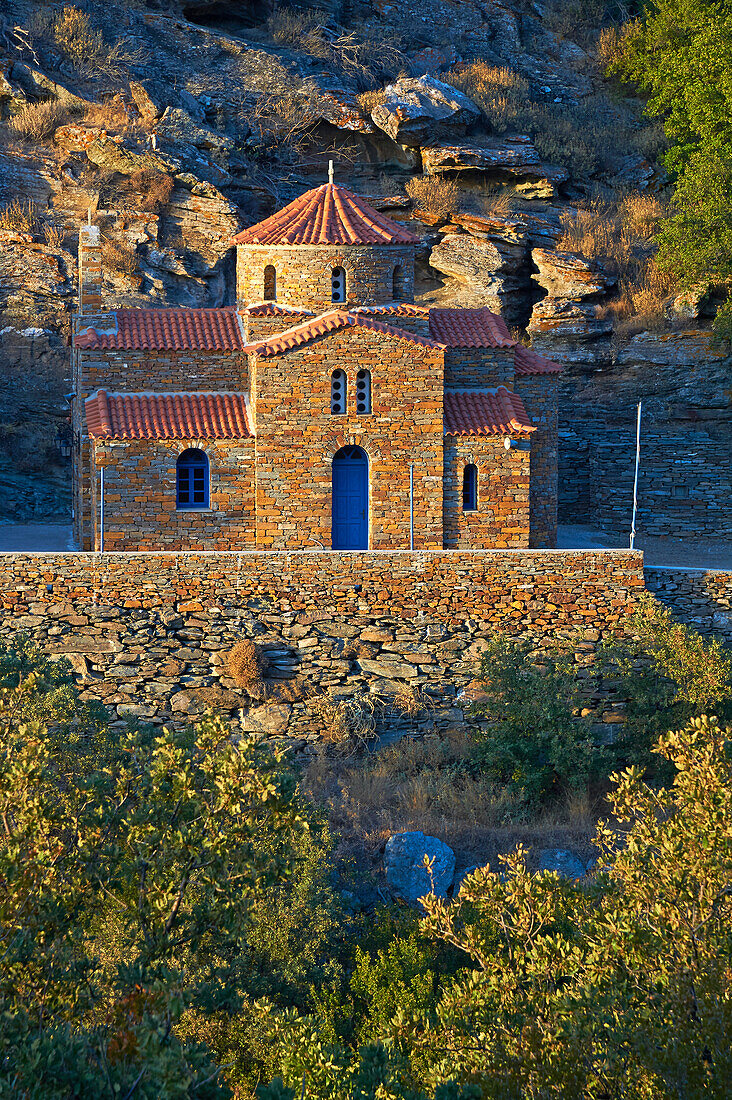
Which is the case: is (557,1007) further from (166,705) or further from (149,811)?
(166,705)

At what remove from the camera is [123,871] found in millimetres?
8641

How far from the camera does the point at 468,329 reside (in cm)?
2339

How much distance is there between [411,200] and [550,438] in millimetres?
14477

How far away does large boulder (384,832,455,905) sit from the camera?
15.1 m

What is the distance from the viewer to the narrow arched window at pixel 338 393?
21.0 metres

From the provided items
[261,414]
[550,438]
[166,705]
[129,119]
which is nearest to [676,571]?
[550,438]

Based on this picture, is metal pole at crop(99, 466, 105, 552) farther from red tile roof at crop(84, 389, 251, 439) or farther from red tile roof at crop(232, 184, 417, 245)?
red tile roof at crop(232, 184, 417, 245)

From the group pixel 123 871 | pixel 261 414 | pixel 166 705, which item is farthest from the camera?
pixel 261 414

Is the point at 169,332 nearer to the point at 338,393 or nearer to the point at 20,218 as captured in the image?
A: the point at 338,393

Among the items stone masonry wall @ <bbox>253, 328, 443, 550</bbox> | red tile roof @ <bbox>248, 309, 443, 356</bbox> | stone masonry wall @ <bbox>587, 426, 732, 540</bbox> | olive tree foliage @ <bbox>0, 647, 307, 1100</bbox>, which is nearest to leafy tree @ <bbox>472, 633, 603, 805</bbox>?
stone masonry wall @ <bbox>253, 328, 443, 550</bbox>

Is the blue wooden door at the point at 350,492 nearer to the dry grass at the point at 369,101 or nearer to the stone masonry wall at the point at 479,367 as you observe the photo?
the stone masonry wall at the point at 479,367

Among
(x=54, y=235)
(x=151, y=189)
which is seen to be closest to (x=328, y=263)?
(x=151, y=189)

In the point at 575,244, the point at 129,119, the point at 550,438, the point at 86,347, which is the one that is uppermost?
the point at 129,119

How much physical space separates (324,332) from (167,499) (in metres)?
4.54
